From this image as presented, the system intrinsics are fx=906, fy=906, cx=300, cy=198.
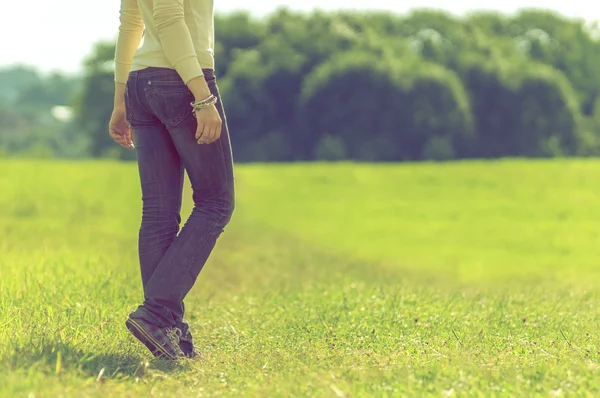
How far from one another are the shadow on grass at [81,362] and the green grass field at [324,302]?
0.04 ft

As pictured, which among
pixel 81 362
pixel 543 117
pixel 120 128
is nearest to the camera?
pixel 81 362

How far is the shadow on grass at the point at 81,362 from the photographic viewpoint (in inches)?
170

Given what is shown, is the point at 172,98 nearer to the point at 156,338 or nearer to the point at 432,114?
the point at 156,338

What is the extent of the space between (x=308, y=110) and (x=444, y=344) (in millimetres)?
61548

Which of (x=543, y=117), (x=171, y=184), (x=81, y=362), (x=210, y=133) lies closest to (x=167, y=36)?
(x=210, y=133)

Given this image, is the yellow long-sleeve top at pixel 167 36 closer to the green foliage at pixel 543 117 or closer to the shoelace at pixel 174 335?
the shoelace at pixel 174 335

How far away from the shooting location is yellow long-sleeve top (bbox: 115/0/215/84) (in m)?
4.82

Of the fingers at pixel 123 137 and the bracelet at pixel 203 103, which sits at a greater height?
the bracelet at pixel 203 103

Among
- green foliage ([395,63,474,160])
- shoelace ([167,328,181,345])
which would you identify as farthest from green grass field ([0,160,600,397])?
green foliage ([395,63,474,160])

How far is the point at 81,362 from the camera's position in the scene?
15.1ft

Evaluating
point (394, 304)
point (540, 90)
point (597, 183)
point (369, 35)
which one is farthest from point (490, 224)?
point (369, 35)

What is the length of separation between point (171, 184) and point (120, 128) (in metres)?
0.69

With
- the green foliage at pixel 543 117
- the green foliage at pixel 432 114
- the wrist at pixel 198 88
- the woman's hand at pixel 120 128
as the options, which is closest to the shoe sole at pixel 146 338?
the woman's hand at pixel 120 128

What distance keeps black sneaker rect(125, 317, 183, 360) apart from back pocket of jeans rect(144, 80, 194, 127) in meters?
1.12
